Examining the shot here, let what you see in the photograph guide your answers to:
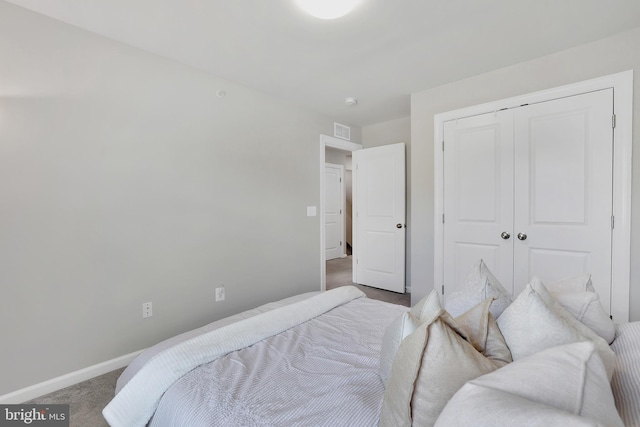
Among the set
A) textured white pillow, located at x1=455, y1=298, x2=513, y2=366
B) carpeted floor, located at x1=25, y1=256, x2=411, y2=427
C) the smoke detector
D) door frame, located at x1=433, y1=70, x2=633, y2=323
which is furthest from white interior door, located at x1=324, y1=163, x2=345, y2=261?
textured white pillow, located at x1=455, y1=298, x2=513, y2=366

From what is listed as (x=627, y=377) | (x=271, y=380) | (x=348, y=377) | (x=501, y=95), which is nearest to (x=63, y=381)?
(x=271, y=380)

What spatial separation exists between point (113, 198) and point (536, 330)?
99.3 inches

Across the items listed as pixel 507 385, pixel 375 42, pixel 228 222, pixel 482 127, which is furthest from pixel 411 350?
pixel 482 127

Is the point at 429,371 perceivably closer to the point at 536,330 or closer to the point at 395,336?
the point at 395,336

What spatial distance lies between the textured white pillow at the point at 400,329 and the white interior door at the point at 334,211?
5.18m

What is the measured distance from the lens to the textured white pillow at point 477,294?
1182 mm

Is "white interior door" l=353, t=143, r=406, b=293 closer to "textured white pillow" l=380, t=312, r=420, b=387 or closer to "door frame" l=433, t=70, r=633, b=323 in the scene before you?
"door frame" l=433, t=70, r=633, b=323

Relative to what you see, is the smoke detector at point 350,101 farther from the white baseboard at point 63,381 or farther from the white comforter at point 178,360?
the white baseboard at point 63,381

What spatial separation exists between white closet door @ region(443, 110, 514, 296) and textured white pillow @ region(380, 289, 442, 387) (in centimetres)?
192

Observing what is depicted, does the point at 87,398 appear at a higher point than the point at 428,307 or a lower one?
lower

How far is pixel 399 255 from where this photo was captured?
391 cm

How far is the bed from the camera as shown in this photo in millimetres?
543

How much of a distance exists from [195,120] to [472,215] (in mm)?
2704

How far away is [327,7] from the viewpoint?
5.46 feet
